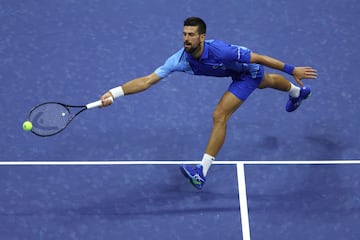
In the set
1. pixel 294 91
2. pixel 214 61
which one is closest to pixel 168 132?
pixel 214 61

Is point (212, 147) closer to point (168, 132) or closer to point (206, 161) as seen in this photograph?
point (206, 161)

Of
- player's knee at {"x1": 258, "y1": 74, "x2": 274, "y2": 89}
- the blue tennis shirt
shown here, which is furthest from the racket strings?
player's knee at {"x1": 258, "y1": 74, "x2": 274, "y2": 89}

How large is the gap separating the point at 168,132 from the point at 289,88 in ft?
4.56

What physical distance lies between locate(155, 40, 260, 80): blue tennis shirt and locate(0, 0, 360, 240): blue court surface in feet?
3.35

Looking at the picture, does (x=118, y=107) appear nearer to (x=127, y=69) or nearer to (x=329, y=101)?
(x=127, y=69)

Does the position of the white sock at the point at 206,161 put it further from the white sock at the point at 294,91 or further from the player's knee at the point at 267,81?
the white sock at the point at 294,91

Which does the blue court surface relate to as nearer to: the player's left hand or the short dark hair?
the player's left hand

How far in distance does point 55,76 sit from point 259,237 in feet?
11.0

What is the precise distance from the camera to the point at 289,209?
24.3 ft

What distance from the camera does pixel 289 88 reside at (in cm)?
813

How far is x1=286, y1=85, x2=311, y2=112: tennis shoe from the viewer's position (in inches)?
325

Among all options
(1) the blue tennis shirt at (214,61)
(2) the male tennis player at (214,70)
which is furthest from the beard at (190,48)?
(1) the blue tennis shirt at (214,61)

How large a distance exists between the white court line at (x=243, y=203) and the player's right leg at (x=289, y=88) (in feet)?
2.91

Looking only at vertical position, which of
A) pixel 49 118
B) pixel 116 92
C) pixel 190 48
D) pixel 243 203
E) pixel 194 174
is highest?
pixel 190 48
